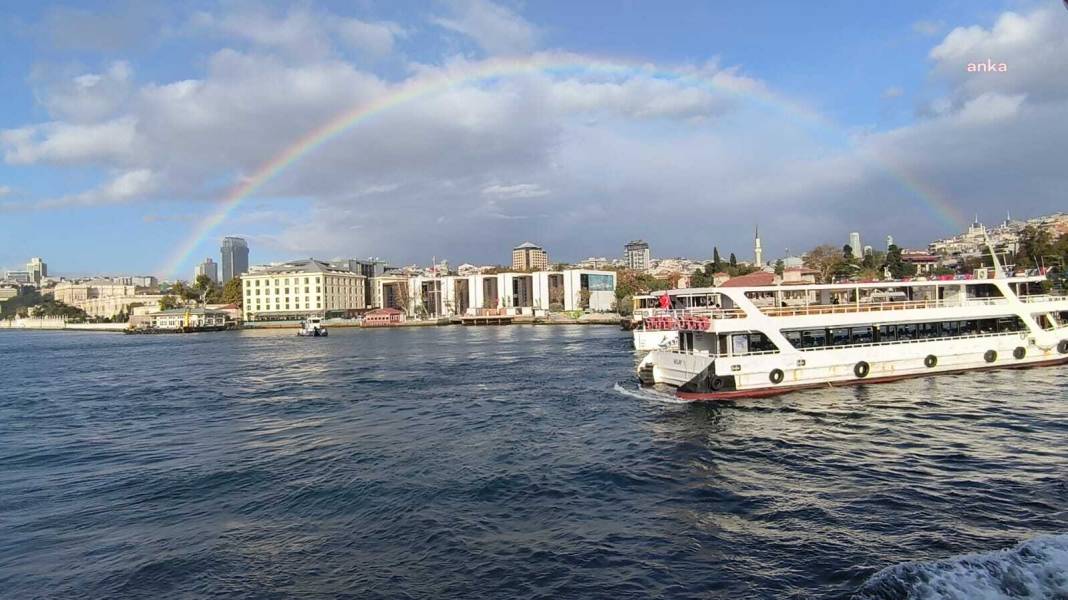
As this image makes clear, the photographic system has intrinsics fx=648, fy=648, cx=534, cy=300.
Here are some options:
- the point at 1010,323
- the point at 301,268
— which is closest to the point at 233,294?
the point at 301,268

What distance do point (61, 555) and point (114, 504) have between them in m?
3.34

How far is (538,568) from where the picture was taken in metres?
11.4

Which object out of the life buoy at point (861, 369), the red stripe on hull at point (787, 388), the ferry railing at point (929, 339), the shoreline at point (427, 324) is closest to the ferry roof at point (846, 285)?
the ferry railing at point (929, 339)

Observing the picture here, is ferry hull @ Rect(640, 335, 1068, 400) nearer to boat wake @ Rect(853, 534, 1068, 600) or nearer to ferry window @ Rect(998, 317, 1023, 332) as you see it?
ferry window @ Rect(998, 317, 1023, 332)

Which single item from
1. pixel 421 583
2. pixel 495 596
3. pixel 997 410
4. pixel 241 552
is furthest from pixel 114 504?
pixel 997 410

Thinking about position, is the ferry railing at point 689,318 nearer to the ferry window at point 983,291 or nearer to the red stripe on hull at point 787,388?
the red stripe on hull at point 787,388

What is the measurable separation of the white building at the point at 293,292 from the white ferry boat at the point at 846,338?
5721 inches

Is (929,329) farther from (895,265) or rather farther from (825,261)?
(825,261)

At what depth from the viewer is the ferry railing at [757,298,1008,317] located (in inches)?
1152

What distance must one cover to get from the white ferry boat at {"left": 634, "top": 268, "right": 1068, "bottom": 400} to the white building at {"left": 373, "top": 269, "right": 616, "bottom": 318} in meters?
116

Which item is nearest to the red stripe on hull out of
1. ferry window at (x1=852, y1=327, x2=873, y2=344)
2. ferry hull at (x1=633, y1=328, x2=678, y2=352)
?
ferry window at (x1=852, y1=327, x2=873, y2=344)

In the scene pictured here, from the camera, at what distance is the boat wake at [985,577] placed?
9500 mm

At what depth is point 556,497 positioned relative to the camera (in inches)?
603

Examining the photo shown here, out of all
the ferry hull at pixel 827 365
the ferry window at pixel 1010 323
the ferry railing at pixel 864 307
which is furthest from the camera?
the ferry window at pixel 1010 323
